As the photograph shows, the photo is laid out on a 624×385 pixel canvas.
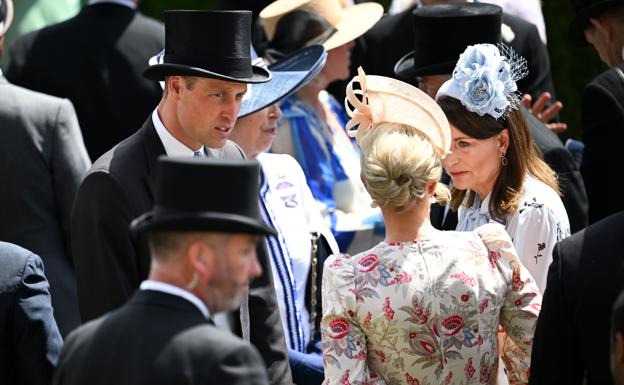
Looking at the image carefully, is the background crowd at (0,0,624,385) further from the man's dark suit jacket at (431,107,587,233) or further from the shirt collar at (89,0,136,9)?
the shirt collar at (89,0,136,9)

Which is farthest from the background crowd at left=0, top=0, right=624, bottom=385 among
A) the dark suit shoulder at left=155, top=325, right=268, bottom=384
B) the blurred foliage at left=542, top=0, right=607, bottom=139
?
the blurred foliage at left=542, top=0, right=607, bottom=139

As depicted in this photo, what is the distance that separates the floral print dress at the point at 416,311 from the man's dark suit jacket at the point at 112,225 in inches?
26.4

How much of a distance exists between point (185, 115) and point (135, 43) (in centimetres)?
264

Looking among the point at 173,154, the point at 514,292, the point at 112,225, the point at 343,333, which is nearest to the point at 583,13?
the point at 514,292

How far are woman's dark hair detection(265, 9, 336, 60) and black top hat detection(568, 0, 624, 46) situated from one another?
1.27m

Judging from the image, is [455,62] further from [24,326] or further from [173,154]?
[24,326]

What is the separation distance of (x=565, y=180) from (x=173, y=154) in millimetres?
1904

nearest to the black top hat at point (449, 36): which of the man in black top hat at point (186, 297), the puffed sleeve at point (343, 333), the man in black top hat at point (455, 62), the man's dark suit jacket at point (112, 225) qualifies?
the man in black top hat at point (455, 62)

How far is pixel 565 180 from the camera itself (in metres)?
5.58

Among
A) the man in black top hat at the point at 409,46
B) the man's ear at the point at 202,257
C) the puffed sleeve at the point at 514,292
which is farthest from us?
the man in black top hat at the point at 409,46

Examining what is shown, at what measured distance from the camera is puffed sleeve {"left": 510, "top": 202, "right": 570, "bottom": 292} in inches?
181

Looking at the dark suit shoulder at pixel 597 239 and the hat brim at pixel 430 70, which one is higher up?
the dark suit shoulder at pixel 597 239

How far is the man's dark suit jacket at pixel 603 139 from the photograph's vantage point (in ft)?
17.8

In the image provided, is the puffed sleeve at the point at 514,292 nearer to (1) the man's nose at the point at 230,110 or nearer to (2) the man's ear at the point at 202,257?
(1) the man's nose at the point at 230,110
